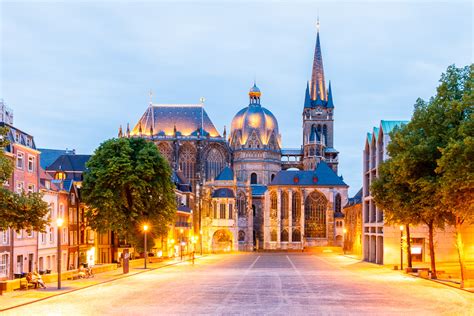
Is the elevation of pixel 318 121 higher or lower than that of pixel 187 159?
higher

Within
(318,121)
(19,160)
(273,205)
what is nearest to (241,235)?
(273,205)

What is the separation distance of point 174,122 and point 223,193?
2959cm

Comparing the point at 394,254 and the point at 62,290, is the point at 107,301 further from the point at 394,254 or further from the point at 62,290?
the point at 394,254

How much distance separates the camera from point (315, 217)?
131 m

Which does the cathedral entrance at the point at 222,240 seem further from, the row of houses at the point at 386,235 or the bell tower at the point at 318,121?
the row of houses at the point at 386,235

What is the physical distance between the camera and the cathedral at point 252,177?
128m

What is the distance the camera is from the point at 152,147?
2601 inches

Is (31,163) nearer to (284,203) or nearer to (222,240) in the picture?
(222,240)

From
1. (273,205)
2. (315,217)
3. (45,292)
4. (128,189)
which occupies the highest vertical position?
(128,189)

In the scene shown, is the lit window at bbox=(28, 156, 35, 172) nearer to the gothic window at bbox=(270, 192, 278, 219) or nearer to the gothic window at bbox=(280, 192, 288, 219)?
the gothic window at bbox=(270, 192, 278, 219)

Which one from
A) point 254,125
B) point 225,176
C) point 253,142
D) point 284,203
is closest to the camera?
point 284,203

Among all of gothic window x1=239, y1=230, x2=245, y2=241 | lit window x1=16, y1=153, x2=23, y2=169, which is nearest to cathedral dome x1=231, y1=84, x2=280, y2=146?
gothic window x1=239, y1=230, x2=245, y2=241

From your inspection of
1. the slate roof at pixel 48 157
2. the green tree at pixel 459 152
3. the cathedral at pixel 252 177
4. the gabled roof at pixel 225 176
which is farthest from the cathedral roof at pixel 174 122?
the green tree at pixel 459 152

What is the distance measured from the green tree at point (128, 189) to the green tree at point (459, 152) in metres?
31.3
